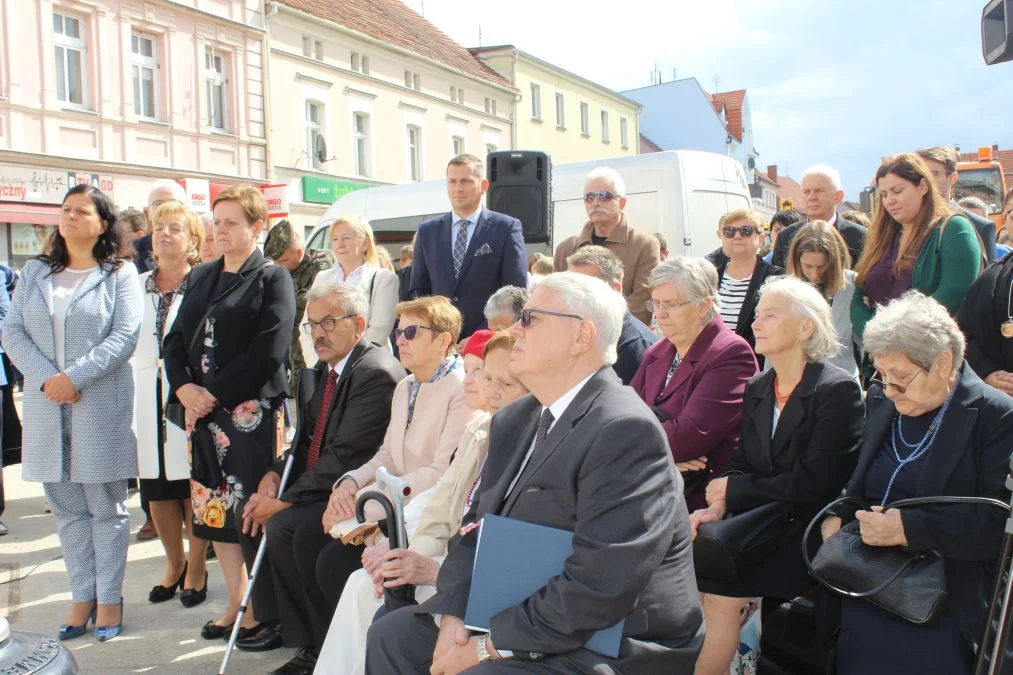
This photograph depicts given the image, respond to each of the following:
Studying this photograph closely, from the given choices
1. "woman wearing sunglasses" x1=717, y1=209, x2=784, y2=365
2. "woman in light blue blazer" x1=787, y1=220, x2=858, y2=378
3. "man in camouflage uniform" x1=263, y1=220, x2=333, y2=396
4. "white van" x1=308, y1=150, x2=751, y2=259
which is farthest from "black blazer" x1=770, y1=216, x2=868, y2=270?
"white van" x1=308, y1=150, x2=751, y2=259

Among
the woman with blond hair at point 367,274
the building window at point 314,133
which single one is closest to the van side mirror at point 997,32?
the woman with blond hair at point 367,274

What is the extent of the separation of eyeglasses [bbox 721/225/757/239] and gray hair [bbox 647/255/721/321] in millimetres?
1363

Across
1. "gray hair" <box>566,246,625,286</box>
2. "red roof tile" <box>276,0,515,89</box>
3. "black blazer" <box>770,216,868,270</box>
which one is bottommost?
"gray hair" <box>566,246,625,286</box>

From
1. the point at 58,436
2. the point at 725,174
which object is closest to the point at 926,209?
the point at 58,436

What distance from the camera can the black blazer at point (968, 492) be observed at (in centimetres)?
271

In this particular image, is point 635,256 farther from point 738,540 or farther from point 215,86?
point 215,86

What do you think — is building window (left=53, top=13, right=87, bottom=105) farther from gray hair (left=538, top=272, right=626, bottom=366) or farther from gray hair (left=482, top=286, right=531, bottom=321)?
gray hair (left=538, top=272, right=626, bottom=366)

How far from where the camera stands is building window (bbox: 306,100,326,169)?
70.9ft

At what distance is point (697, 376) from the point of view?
382 centimetres

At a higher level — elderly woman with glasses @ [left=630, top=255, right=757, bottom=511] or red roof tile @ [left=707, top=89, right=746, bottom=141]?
red roof tile @ [left=707, top=89, right=746, bottom=141]

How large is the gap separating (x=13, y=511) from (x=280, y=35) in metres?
16.4

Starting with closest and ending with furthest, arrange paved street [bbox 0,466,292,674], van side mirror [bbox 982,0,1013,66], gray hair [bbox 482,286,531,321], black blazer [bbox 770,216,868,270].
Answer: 1. van side mirror [bbox 982,0,1013,66]
2. paved street [bbox 0,466,292,674]
3. gray hair [bbox 482,286,531,321]
4. black blazer [bbox 770,216,868,270]

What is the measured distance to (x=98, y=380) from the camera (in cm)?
435

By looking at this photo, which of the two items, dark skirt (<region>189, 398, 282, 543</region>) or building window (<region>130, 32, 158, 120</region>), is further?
building window (<region>130, 32, 158, 120</region>)
